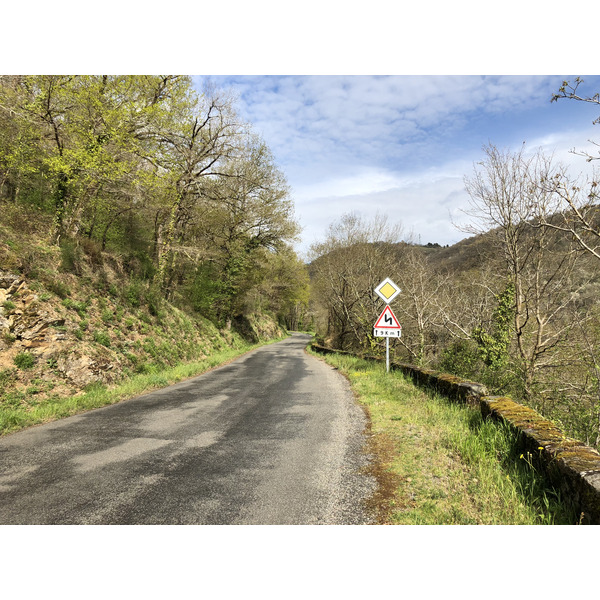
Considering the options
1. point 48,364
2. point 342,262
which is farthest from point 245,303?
point 48,364

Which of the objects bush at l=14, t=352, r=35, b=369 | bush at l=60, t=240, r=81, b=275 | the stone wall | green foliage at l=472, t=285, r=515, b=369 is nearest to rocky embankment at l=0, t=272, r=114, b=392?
bush at l=14, t=352, r=35, b=369

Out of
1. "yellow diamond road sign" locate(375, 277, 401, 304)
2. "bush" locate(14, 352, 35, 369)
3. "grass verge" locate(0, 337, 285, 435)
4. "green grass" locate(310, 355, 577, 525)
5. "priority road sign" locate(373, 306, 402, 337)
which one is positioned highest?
"yellow diamond road sign" locate(375, 277, 401, 304)

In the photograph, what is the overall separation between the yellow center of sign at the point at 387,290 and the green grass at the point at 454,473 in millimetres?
4327

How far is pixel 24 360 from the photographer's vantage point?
6.79 m

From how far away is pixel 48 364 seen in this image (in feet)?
23.7

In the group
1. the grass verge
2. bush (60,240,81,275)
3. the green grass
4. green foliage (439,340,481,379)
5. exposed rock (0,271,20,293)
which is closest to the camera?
the green grass

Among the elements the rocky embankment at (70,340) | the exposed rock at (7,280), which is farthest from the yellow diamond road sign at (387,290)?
the exposed rock at (7,280)

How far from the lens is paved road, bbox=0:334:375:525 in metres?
2.92

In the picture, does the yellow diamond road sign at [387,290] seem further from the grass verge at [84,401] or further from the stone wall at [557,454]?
the grass verge at [84,401]

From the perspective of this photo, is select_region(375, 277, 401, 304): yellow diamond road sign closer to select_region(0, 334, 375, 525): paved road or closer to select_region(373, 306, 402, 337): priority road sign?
select_region(373, 306, 402, 337): priority road sign

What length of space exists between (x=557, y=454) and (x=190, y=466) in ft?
13.0

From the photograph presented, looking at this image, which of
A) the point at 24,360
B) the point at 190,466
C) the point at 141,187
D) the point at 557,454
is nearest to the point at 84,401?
the point at 24,360

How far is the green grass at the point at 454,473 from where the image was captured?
9.31ft

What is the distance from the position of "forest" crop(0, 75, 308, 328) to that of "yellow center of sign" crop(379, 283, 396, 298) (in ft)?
29.4
